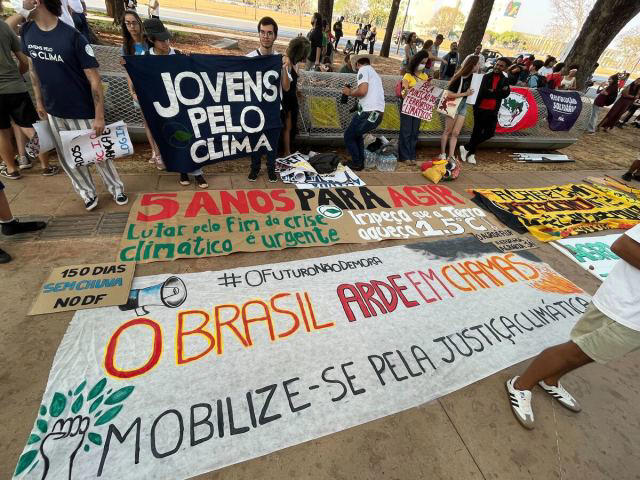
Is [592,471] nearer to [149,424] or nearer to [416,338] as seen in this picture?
[416,338]

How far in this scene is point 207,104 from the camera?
4.05 metres

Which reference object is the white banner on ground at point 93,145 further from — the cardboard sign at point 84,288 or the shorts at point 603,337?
the shorts at point 603,337

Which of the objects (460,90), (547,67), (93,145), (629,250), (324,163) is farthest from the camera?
(547,67)

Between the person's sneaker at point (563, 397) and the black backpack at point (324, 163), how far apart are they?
3.90 m

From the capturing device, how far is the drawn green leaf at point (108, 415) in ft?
6.22

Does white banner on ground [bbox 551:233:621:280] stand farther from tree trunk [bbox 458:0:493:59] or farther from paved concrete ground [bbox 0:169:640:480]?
tree trunk [bbox 458:0:493:59]

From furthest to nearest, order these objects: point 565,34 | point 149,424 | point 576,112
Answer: point 565,34 < point 576,112 < point 149,424

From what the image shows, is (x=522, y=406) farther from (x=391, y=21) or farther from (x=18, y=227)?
(x=391, y=21)

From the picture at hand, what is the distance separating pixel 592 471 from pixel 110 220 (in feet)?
15.6

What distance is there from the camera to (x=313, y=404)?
2.13 meters

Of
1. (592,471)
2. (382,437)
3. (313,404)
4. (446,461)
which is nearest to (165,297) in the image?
(313,404)

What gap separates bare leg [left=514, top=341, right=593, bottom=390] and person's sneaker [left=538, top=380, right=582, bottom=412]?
0.23ft

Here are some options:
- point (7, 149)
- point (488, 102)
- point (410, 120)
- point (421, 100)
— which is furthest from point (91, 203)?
point (488, 102)

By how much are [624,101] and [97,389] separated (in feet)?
51.2
